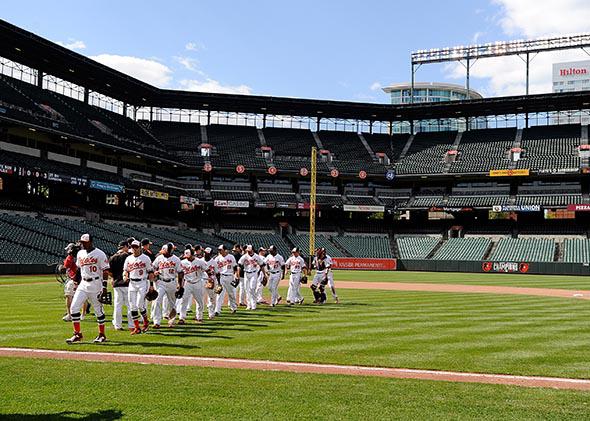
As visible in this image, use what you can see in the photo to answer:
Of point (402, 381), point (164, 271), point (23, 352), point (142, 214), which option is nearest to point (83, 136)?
point (142, 214)

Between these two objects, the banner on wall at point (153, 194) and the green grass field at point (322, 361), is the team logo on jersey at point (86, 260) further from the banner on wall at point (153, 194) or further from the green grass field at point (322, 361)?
the banner on wall at point (153, 194)

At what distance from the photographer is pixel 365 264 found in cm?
6047

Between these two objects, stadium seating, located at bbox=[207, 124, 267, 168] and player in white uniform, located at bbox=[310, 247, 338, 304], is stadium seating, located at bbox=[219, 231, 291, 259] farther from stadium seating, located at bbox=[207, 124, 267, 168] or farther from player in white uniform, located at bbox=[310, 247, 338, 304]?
player in white uniform, located at bbox=[310, 247, 338, 304]

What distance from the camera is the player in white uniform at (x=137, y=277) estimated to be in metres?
13.4

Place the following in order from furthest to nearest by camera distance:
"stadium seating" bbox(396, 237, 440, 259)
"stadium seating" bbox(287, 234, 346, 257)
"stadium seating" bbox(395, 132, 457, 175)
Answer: "stadium seating" bbox(395, 132, 457, 175) → "stadium seating" bbox(287, 234, 346, 257) → "stadium seating" bbox(396, 237, 440, 259)

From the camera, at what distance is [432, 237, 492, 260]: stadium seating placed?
195 feet

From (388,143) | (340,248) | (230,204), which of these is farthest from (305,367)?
(388,143)

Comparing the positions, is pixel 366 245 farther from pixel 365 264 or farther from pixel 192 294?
pixel 192 294

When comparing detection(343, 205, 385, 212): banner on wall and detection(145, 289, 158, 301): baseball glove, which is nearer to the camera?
detection(145, 289, 158, 301): baseball glove

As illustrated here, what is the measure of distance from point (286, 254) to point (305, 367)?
50938mm

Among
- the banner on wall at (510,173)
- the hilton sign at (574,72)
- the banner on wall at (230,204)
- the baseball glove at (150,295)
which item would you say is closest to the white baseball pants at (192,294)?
the baseball glove at (150,295)

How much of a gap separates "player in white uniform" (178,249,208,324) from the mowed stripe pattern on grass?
2.66 feet

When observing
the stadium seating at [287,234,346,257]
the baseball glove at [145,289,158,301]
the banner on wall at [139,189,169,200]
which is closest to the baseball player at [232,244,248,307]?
the baseball glove at [145,289,158,301]

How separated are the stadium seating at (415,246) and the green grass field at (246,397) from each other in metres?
53.9
